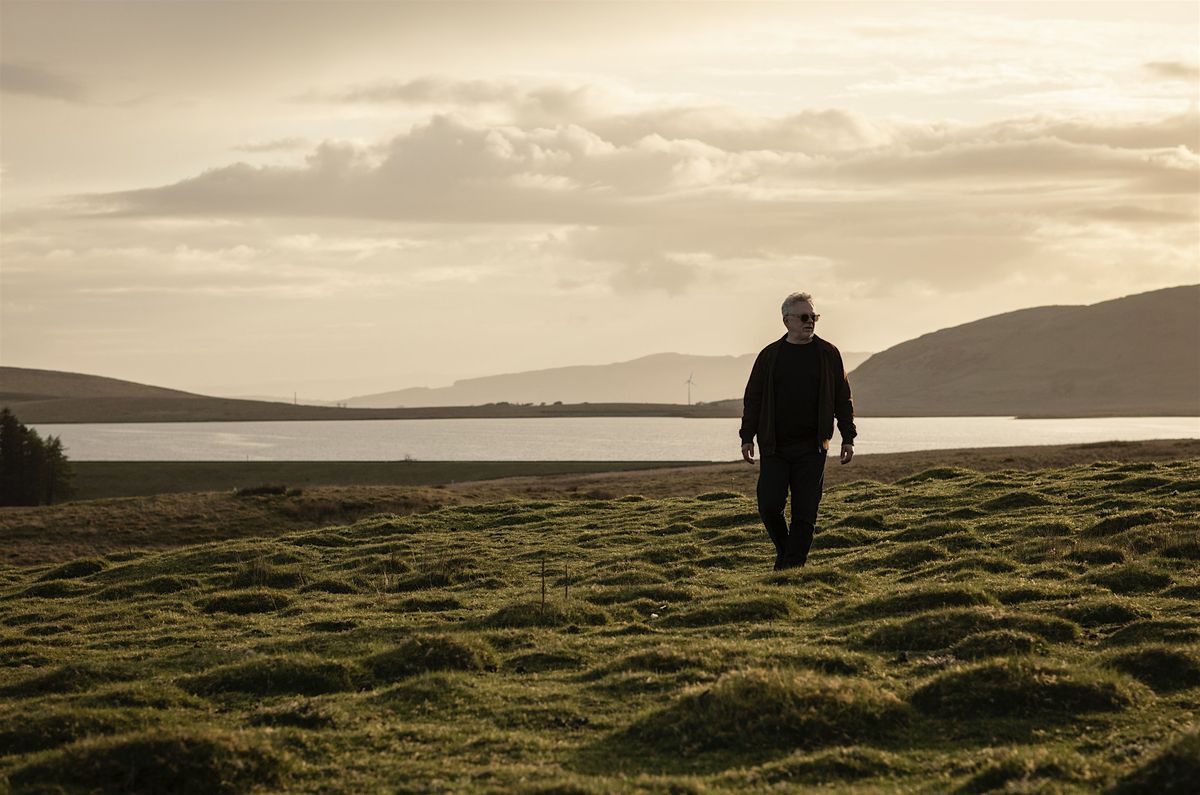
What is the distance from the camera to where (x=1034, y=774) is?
27.8ft

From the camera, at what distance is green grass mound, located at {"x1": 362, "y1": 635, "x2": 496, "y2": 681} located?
13.2 metres

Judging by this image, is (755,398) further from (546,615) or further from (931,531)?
(931,531)

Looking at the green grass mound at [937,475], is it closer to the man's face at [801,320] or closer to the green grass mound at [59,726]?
the man's face at [801,320]

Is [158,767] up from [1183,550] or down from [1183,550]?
down

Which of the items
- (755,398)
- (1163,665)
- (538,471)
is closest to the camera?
(1163,665)

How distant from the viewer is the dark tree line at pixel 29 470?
265 feet

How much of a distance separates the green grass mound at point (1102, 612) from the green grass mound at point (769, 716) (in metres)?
5.02

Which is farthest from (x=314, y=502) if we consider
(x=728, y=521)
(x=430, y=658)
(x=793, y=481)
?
(x=430, y=658)

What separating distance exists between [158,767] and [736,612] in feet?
28.6

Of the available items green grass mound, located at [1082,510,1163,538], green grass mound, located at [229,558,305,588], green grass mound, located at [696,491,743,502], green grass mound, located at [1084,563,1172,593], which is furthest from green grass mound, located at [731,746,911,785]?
green grass mound, located at [696,491,743,502]

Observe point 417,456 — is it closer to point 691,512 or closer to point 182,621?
point 691,512

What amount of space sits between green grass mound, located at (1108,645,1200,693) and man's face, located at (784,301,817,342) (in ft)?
21.2

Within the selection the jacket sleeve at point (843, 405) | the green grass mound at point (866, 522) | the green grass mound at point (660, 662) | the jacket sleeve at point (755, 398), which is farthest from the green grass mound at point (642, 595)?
the green grass mound at point (866, 522)

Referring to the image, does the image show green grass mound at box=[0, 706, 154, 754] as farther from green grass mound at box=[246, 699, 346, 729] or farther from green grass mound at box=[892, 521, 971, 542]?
green grass mound at box=[892, 521, 971, 542]
